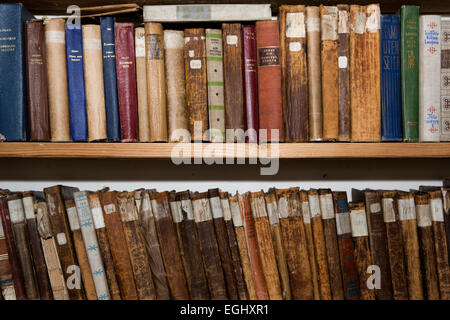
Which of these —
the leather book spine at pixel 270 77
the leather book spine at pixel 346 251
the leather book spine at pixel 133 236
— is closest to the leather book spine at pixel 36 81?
the leather book spine at pixel 133 236

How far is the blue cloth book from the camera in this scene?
0.74 meters

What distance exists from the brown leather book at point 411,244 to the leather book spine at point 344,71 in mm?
221

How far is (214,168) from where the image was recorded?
1.04 meters

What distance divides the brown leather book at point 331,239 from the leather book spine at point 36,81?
0.69 m

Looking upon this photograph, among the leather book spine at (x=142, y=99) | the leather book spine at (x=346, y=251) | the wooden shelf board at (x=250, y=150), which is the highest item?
the leather book spine at (x=142, y=99)

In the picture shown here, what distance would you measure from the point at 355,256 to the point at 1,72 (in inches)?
36.9

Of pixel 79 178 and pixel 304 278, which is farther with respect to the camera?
pixel 79 178

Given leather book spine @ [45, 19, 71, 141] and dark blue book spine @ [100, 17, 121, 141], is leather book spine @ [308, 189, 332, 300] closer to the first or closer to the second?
dark blue book spine @ [100, 17, 121, 141]

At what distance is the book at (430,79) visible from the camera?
0.76m

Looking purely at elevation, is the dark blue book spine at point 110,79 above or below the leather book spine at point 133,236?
above

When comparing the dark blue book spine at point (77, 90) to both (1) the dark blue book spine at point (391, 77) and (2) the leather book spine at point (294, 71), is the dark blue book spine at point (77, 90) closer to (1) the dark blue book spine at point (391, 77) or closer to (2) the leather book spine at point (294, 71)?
(2) the leather book spine at point (294, 71)

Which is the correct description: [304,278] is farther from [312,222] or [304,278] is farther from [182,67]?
[182,67]

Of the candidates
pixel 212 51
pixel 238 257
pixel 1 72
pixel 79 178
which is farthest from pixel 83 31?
pixel 238 257

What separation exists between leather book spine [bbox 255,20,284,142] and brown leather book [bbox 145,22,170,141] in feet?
0.75
